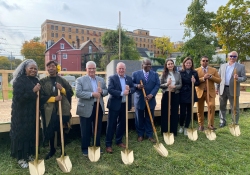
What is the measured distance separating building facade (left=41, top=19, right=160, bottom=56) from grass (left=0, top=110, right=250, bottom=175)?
2619 inches

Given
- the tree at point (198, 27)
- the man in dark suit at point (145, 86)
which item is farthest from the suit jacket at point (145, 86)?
the tree at point (198, 27)

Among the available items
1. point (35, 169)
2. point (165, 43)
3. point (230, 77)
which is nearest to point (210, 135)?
point (230, 77)

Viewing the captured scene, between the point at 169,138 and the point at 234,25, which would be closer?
the point at 169,138

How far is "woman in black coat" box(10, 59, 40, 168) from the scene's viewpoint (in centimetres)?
309

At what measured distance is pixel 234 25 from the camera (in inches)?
607

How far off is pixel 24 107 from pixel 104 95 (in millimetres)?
1213

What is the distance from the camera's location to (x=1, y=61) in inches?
2083

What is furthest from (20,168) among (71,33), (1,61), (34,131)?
(71,33)

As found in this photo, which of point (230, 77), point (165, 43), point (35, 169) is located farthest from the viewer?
point (165, 43)

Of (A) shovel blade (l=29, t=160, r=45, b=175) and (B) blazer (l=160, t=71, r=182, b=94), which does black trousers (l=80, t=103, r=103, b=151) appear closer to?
(A) shovel blade (l=29, t=160, r=45, b=175)

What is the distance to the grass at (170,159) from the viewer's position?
129 inches

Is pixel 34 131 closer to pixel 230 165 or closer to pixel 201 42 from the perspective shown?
pixel 230 165

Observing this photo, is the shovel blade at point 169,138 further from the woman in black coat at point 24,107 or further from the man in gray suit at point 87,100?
the woman in black coat at point 24,107

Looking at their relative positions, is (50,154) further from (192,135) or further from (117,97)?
(192,135)
